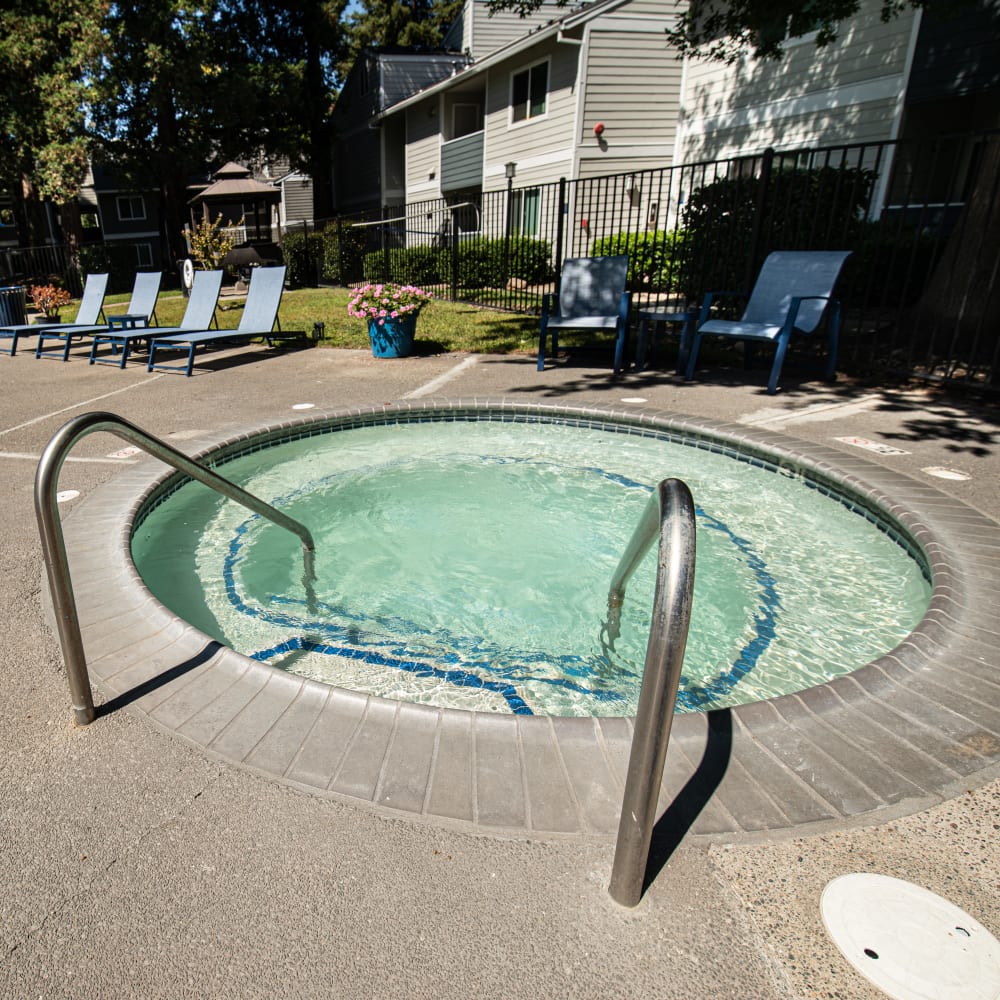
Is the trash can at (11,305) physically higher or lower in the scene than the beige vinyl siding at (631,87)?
lower

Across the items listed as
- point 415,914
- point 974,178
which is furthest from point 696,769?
point 974,178

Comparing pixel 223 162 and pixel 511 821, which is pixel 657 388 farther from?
pixel 223 162

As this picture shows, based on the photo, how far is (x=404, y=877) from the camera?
154 centimetres

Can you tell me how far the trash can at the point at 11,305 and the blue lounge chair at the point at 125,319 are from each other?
2.13 metres

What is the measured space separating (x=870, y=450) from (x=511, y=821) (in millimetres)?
4284

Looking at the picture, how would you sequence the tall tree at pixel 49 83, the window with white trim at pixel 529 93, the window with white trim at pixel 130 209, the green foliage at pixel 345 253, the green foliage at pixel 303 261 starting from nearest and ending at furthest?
the window with white trim at pixel 529 93
the tall tree at pixel 49 83
the green foliage at pixel 345 253
the green foliage at pixel 303 261
the window with white trim at pixel 130 209

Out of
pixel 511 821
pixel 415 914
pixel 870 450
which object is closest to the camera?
pixel 415 914

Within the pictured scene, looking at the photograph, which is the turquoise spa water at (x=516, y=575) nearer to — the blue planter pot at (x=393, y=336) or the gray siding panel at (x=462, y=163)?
the blue planter pot at (x=393, y=336)

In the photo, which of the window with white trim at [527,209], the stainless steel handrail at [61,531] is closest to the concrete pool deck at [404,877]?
the stainless steel handrail at [61,531]

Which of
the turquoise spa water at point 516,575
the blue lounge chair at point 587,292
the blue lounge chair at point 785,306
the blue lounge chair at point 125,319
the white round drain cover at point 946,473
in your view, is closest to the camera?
the turquoise spa water at point 516,575

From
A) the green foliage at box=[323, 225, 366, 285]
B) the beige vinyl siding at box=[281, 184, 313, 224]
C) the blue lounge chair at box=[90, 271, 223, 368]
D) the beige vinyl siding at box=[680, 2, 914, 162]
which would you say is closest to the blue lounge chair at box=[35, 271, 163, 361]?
the blue lounge chair at box=[90, 271, 223, 368]

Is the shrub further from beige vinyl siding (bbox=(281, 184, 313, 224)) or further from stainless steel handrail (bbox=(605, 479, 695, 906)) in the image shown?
stainless steel handrail (bbox=(605, 479, 695, 906))

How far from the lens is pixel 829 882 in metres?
1.51

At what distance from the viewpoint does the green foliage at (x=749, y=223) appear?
26.8 ft
